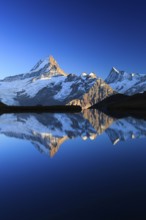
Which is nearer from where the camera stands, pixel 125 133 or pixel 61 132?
pixel 125 133

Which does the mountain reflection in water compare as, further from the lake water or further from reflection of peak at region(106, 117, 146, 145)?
the lake water

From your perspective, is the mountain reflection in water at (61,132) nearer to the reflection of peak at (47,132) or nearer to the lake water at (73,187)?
the reflection of peak at (47,132)

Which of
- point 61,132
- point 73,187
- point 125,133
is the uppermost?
point 61,132

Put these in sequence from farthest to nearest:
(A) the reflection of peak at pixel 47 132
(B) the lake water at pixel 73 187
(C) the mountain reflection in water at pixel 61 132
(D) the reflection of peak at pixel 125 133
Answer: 1. (D) the reflection of peak at pixel 125 133
2. (C) the mountain reflection in water at pixel 61 132
3. (A) the reflection of peak at pixel 47 132
4. (B) the lake water at pixel 73 187

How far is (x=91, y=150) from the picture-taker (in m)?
36.1

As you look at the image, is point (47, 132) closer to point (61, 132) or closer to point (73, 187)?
point (61, 132)

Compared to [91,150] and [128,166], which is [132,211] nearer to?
[128,166]

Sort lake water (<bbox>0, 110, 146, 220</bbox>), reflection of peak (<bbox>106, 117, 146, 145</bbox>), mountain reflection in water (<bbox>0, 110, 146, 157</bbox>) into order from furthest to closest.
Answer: reflection of peak (<bbox>106, 117, 146, 145</bbox>) → mountain reflection in water (<bbox>0, 110, 146, 157</bbox>) → lake water (<bbox>0, 110, 146, 220</bbox>)

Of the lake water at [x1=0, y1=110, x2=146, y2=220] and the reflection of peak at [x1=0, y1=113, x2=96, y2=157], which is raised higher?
the reflection of peak at [x1=0, y1=113, x2=96, y2=157]

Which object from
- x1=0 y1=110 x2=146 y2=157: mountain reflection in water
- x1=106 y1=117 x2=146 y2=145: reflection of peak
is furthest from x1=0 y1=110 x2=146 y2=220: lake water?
x1=106 y1=117 x2=146 y2=145: reflection of peak

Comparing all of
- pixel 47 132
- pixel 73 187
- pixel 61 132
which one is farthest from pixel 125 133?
pixel 73 187

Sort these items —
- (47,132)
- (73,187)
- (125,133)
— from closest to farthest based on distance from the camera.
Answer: (73,187) < (125,133) < (47,132)

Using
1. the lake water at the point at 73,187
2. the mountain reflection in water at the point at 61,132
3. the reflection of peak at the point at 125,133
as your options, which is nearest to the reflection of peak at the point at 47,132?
the mountain reflection in water at the point at 61,132

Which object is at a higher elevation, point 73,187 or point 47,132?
point 47,132
